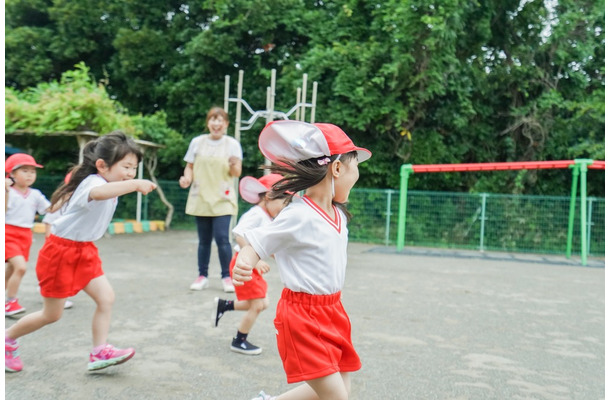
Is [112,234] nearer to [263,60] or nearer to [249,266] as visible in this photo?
[263,60]

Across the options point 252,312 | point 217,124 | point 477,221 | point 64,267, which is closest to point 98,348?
point 64,267

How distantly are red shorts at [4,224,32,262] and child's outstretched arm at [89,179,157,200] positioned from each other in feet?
6.62

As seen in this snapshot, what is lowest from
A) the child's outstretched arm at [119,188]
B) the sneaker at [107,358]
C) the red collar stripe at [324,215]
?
the sneaker at [107,358]

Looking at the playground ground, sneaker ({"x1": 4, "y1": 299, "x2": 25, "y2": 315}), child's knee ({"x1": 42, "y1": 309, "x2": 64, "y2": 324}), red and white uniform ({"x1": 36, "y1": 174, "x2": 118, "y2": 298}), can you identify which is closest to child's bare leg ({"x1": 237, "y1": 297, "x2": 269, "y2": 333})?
the playground ground

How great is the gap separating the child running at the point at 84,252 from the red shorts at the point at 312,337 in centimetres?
133

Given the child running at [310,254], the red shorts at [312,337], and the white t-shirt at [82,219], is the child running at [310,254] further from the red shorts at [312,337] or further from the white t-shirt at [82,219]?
the white t-shirt at [82,219]

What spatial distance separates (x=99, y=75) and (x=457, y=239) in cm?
1166

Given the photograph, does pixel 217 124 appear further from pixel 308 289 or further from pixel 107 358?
pixel 308 289

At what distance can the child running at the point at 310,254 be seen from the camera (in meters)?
2.17

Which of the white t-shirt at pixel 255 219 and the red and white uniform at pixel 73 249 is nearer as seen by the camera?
the red and white uniform at pixel 73 249

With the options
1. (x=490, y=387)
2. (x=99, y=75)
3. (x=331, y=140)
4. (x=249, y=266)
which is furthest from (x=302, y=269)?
(x=99, y=75)

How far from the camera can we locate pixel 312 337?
218cm

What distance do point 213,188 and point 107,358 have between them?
2981mm

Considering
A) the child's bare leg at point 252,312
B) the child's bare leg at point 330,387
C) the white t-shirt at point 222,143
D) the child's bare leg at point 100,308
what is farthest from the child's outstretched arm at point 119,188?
the white t-shirt at point 222,143
